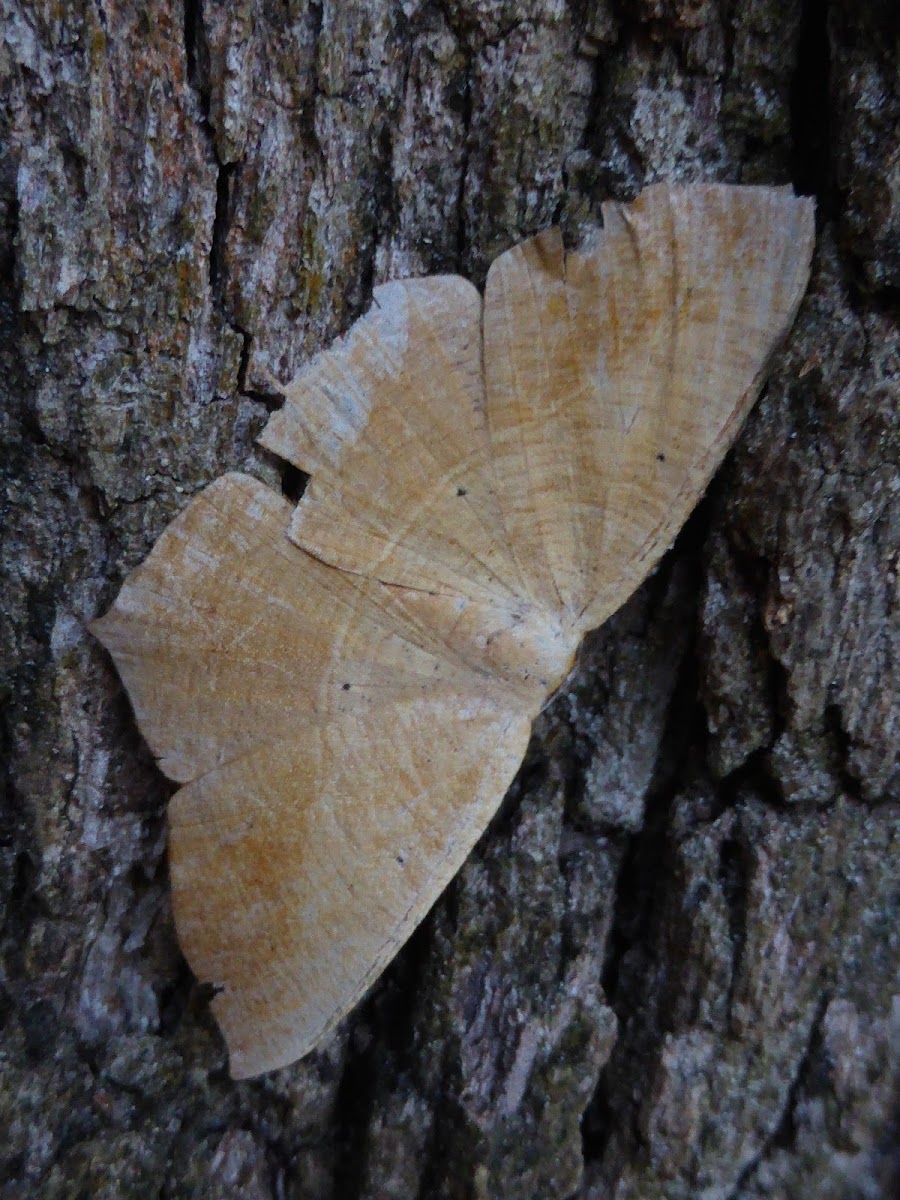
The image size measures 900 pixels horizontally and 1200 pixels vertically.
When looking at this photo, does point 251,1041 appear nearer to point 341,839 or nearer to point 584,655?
point 341,839

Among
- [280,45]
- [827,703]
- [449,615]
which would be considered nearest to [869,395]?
[827,703]

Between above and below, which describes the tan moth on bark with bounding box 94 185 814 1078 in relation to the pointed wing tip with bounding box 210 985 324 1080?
above

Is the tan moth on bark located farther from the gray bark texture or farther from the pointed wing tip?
the gray bark texture

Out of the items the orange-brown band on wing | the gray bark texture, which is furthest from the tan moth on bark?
the gray bark texture

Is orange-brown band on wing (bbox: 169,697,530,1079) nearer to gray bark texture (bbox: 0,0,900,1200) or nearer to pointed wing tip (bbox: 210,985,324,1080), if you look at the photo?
pointed wing tip (bbox: 210,985,324,1080)

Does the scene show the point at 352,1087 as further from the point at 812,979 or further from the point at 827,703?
the point at 827,703

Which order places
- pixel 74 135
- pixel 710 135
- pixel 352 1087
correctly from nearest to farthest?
pixel 74 135
pixel 710 135
pixel 352 1087
